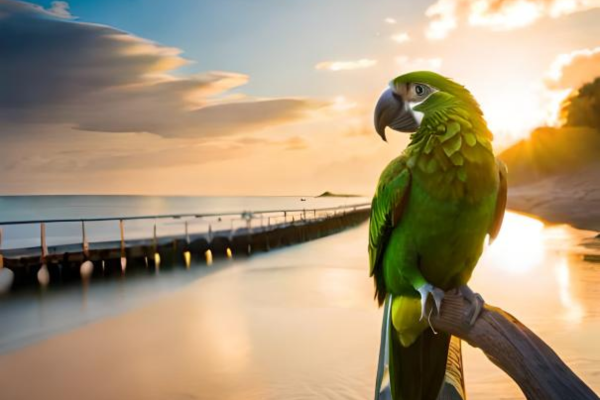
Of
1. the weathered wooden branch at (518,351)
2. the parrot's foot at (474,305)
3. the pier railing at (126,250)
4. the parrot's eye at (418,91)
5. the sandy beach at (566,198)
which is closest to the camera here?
the weathered wooden branch at (518,351)

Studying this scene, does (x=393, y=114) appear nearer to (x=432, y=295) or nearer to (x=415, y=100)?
(x=415, y=100)

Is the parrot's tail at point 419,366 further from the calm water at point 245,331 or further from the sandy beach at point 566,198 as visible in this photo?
the sandy beach at point 566,198

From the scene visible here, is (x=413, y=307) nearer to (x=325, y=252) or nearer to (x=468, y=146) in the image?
(x=468, y=146)

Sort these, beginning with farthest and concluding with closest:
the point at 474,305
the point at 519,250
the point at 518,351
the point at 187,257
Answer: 1. the point at 187,257
2. the point at 519,250
3. the point at 474,305
4. the point at 518,351

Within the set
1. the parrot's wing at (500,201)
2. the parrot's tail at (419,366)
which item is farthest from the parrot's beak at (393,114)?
the parrot's tail at (419,366)

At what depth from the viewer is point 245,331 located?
9.04 m

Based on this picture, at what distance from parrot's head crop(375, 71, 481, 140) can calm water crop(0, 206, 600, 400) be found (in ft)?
15.1

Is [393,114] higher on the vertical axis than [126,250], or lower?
higher

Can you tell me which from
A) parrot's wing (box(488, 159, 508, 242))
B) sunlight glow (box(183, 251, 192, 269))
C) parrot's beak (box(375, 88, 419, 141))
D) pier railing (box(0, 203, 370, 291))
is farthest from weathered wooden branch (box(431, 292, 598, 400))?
sunlight glow (box(183, 251, 192, 269))

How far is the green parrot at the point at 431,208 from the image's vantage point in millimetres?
1502

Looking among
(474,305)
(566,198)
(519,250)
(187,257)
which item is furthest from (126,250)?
(566,198)

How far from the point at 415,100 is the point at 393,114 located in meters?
0.09

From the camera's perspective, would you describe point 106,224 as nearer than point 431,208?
No

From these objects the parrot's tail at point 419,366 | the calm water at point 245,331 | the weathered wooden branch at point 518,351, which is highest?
the weathered wooden branch at point 518,351
